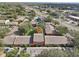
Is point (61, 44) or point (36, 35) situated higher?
point (36, 35)

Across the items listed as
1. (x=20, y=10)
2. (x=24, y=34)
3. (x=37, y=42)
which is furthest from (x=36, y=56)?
(x=20, y=10)

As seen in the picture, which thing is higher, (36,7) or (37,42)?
(36,7)

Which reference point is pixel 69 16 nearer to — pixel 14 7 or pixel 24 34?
pixel 24 34

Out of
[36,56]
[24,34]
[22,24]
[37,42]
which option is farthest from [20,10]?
[36,56]

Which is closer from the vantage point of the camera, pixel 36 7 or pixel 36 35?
pixel 36 35

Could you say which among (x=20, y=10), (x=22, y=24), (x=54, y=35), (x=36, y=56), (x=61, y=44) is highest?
(x=20, y=10)

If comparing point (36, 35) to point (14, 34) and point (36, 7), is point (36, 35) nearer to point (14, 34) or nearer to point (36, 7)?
point (14, 34)

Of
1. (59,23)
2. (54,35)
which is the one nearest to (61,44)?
(54,35)
